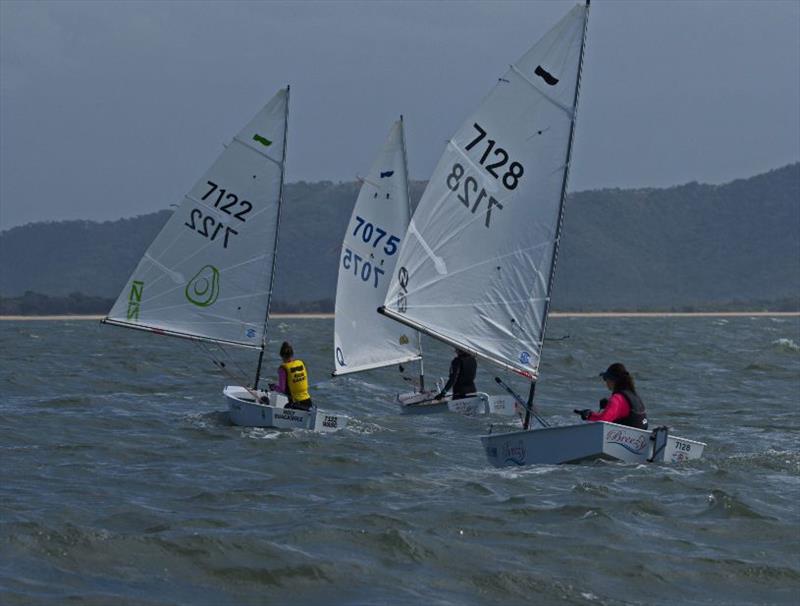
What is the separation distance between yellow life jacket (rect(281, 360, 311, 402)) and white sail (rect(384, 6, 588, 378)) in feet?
10.1

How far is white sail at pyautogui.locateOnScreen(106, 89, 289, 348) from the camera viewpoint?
73.2ft

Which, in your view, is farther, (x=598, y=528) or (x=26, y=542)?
(x=598, y=528)

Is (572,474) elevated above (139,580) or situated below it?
above

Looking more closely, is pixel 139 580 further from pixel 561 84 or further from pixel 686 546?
pixel 561 84

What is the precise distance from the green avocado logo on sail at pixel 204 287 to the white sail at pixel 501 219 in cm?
593

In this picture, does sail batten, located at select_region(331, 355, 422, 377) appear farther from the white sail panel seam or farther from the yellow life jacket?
the white sail panel seam

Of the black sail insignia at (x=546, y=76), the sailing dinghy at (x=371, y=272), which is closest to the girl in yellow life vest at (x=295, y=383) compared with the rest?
the black sail insignia at (x=546, y=76)

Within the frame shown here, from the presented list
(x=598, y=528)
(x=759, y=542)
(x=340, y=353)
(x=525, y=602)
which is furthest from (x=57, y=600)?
(x=340, y=353)

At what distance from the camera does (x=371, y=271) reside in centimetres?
2641

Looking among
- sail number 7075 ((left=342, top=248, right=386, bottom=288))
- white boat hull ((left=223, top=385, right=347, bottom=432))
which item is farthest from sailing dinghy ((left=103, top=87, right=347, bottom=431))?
sail number 7075 ((left=342, top=248, right=386, bottom=288))

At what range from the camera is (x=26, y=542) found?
37.5 ft

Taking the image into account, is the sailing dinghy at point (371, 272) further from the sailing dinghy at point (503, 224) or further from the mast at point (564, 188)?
the mast at point (564, 188)

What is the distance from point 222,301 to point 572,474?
8.94 meters

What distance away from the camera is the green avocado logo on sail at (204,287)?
74.0 ft
